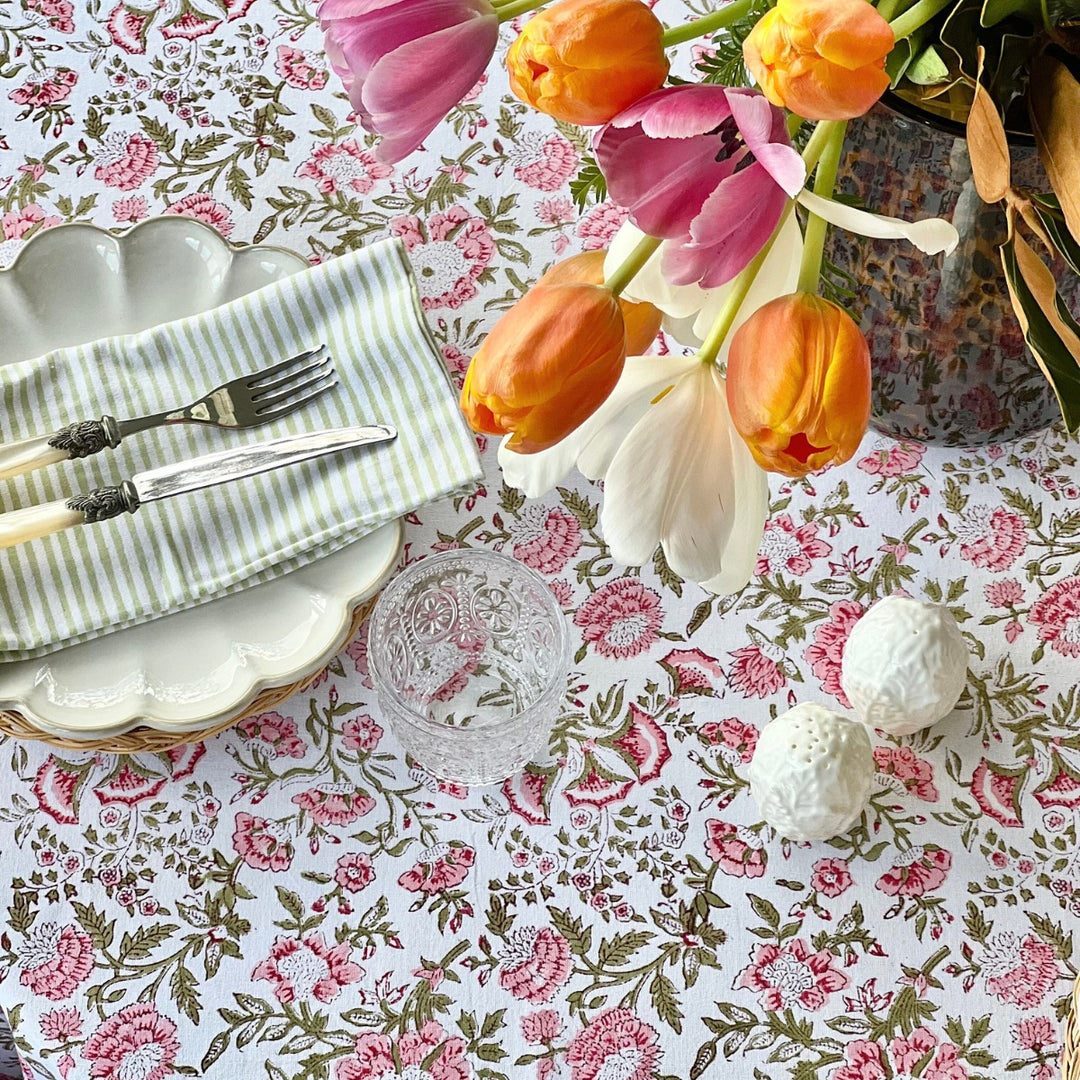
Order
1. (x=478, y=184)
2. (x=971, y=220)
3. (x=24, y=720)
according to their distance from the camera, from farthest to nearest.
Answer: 1. (x=478, y=184)
2. (x=24, y=720)
3. (x=971, y=220)

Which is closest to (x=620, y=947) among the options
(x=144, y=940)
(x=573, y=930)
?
(x=573, y=930)

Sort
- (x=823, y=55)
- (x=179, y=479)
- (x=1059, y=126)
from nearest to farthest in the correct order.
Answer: (x=823, y=55) < (x=1059, y=126) < (x=179, y=479)

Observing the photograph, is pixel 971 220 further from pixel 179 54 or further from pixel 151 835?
pixel 179 54

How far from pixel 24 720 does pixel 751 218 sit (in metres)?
0.48

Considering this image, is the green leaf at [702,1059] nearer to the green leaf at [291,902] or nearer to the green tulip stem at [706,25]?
the green leaf at [291,902]

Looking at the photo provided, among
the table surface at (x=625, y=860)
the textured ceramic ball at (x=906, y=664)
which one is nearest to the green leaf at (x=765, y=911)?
the table surface at (x=625, y=860)

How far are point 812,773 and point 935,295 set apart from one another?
233mm

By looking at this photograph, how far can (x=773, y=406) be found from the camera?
39 centimetres

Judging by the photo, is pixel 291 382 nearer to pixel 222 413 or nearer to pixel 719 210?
pixel 222 413

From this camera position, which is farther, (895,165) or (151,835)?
(151,835)

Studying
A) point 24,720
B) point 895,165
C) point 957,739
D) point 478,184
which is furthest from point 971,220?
point 24,720

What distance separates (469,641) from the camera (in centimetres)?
73

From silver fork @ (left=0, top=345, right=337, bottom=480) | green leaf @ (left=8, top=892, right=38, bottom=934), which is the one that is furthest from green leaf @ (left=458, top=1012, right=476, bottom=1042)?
silver fork @ (left=0, top=345, right=337, bottom=480)

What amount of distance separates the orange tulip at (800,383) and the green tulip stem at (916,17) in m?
0.09
